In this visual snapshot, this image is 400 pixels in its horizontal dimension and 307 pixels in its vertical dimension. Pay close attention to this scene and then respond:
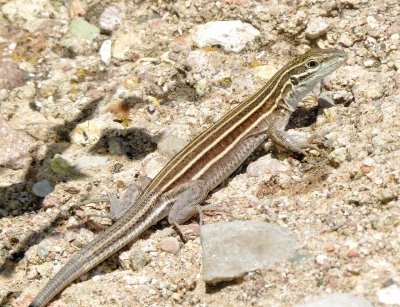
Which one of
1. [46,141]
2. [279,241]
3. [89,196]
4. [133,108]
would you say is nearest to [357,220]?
[279,241]

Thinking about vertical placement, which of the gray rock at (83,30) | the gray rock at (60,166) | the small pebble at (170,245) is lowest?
the gray rock at (60,166)

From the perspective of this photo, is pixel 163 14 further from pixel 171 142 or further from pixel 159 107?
pixel 171 142

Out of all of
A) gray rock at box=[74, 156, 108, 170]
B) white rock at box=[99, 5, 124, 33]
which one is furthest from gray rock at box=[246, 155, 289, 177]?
white rock at box=[99, 5, 124, 33]

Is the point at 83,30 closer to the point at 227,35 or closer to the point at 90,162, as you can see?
the point at 227,35

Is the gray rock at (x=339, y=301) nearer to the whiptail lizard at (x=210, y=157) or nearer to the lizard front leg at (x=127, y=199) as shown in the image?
the whiptail lizard at (x=210, y=157)

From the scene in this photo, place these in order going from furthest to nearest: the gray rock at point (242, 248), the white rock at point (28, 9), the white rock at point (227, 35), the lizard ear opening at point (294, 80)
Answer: the white rock at point (28, 9)
the white rock at point (227, 35)
the lizard ear opening at point (294, 80)
the gray rock at point (242, 248)

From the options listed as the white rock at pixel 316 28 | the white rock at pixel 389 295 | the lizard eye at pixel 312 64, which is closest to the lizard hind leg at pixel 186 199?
the lizard eye at pixel 312 64

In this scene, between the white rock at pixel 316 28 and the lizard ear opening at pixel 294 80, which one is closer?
the lizard ear opening at pixel 294 80
